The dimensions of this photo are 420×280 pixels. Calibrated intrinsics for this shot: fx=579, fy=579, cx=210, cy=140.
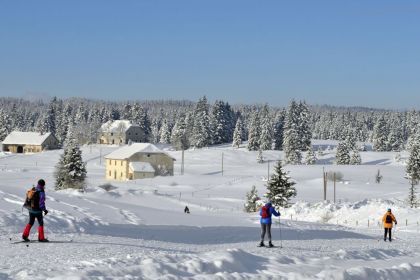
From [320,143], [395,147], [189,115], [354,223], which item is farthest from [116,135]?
[354,223]

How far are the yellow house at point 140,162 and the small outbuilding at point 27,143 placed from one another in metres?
44.6

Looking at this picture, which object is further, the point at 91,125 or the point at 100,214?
the point at 91,125

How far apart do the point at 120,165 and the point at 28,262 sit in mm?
87077

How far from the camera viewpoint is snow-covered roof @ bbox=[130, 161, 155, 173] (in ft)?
315

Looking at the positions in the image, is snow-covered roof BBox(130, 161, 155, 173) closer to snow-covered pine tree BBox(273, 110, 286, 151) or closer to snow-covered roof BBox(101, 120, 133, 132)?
snow-covered pine tree BBox(273, 110, 286, 151)

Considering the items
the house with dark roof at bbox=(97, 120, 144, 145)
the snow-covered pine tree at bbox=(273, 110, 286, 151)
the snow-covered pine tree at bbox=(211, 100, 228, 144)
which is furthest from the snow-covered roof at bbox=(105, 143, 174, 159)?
the house with dark roof at bbox=(97, 120, 144, 145)

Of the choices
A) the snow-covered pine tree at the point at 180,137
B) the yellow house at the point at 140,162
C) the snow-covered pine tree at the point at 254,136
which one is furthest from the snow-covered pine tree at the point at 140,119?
the yellow house at the point at 140,162

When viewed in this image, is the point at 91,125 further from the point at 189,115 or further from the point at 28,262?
the point at 28,262

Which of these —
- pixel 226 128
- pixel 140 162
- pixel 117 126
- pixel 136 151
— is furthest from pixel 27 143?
pixel 140 162

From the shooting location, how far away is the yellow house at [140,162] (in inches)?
3814

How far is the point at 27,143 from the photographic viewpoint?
457ft

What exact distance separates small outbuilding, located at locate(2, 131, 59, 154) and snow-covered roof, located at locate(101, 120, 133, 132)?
17142 millimetres

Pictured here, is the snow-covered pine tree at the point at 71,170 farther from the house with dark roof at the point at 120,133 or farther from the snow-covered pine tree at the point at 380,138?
the snow-covered pine tree at the point at 380,138

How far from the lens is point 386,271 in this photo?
48.2ft
